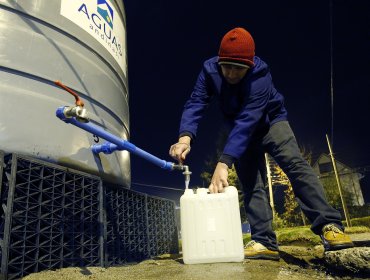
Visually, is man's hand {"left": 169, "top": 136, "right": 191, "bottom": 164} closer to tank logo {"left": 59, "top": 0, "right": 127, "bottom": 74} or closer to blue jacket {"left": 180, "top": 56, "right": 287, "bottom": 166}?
blue jacket {"left": 180, "top": 56, "right": 287, "bottom": 166}

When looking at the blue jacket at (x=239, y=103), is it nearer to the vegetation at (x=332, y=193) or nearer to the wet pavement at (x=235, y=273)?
the wet pavement at (x=235, y=273)

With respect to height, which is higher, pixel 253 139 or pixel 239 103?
pixel 239 103

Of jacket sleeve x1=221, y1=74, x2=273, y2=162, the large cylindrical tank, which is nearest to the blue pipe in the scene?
the large cylindrical tank

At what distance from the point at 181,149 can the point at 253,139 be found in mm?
675

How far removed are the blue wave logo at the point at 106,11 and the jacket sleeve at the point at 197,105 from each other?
5.87 ft

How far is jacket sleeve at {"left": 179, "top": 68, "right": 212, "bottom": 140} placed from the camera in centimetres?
268

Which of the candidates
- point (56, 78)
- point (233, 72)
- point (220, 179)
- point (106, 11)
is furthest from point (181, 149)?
point (106, 11)

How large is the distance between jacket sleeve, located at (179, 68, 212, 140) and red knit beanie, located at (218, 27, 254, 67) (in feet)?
1.53

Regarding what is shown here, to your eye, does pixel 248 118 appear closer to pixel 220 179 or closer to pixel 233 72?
pixel 233 72

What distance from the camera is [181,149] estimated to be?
2459 millimetres

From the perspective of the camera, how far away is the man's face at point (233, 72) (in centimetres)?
229

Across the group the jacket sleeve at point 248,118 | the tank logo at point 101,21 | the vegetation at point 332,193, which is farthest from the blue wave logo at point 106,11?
the vegetation at point 332,193

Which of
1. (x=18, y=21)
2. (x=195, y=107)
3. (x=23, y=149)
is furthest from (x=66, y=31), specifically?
(x=195, y=107)

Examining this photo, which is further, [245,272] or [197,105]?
[197,105]
